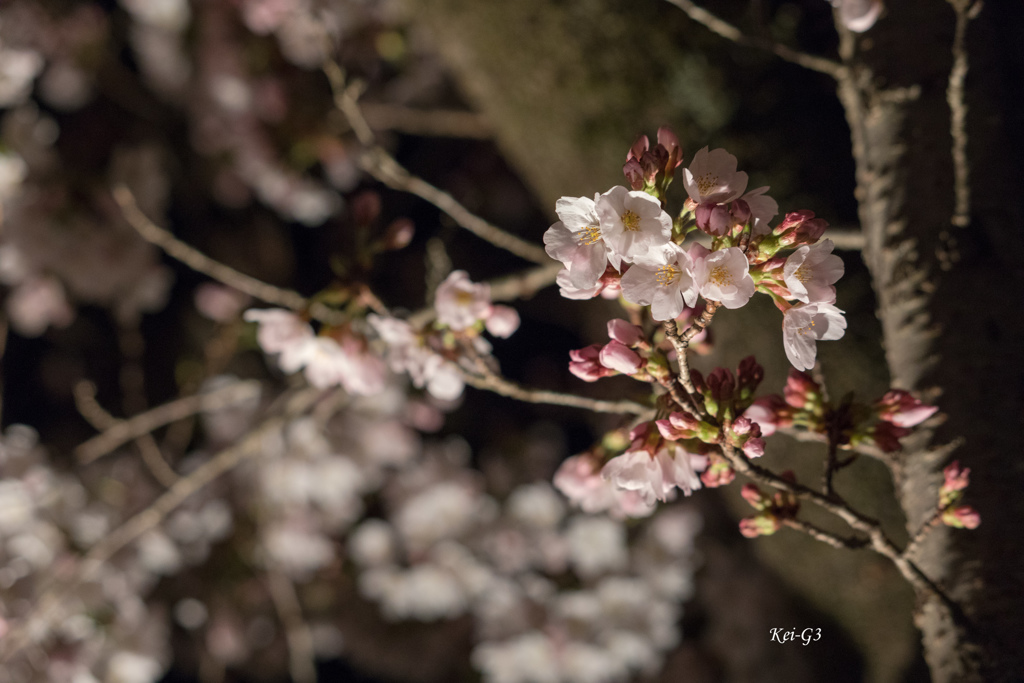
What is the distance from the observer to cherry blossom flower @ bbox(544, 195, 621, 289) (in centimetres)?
52

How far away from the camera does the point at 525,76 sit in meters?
1.24

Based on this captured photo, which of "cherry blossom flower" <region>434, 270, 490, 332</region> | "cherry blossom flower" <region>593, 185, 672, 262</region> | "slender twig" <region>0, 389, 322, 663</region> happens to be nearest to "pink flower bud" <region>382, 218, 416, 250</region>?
"cherry blossom flower" <region>434, 270, 490, 332</region>

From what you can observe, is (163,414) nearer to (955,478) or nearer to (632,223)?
(632,223)

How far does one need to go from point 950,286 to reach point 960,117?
218mm

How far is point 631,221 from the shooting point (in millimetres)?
488

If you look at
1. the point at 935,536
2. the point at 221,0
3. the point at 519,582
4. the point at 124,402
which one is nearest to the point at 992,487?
the point at 935,536

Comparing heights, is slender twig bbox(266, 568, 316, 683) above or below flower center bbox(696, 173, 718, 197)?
below

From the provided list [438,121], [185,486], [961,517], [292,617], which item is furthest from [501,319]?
[292,617]

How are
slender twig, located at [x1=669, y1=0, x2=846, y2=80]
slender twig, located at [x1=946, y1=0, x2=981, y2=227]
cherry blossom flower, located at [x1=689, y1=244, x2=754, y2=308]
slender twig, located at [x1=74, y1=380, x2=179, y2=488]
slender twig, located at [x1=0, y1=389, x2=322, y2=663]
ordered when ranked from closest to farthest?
cherry blossom flower, located at [x1=689, y1=244, x2=754, y2=308]
slender twig, located at [x1=946, y1=0, x2=981, y2=227]
slender twig, located at [x1=669, y1=0, x2=846, y2=80]
slender twig, located at [x1=0, y1=389, x2=322, y2=663]
slender twig, located at [x1=74, y1=380, x2=179, y2=488]

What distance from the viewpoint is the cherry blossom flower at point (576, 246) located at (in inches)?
20.5

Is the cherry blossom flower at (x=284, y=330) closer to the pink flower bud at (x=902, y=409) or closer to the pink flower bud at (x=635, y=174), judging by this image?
the pink flower bud at (x=635, y=174)

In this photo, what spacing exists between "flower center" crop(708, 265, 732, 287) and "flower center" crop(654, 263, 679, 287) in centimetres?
3

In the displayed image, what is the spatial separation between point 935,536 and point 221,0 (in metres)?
2.99

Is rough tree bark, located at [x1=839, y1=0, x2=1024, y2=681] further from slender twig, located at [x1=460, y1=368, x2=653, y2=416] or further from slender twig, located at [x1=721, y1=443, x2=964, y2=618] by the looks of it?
slender twig, located at [x1=460, y1=368, x2=653, y2=416]
